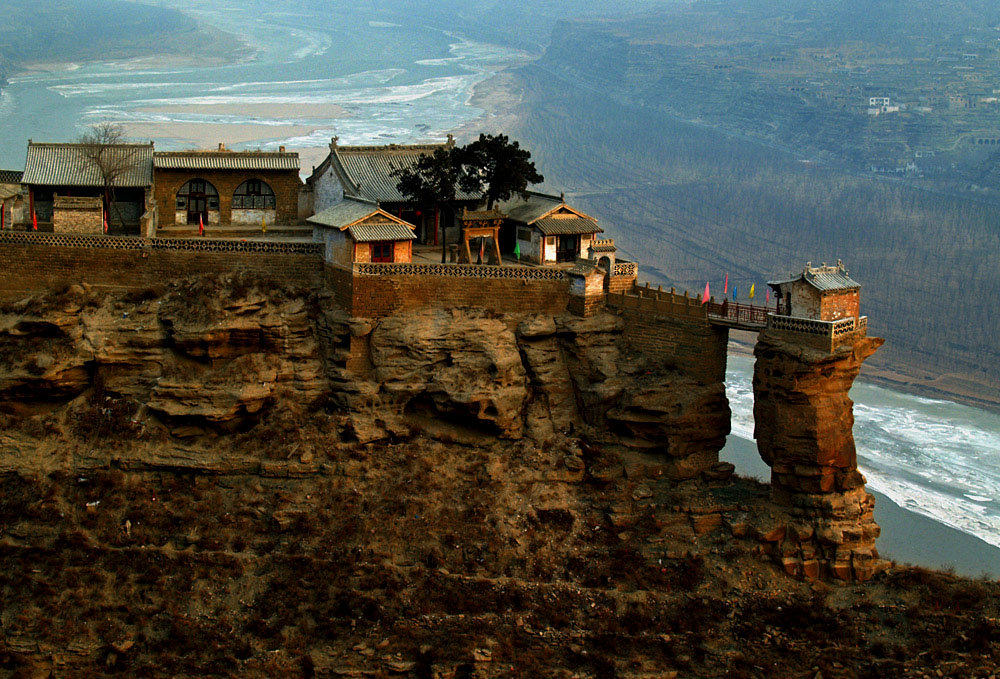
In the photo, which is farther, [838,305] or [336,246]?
[336,246]

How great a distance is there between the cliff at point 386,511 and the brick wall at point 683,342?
0.45m

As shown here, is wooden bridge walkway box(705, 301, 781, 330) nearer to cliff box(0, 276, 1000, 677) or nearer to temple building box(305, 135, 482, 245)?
cliff box(0, 276, 1000, 677)

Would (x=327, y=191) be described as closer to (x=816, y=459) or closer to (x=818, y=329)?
(x=818, y=329)

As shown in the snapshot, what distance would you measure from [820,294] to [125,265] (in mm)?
27273

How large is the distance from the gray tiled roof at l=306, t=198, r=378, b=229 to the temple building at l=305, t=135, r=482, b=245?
1.15 meters

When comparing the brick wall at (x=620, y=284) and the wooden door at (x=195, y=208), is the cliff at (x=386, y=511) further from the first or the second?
the wooden door at (x=195, y=208)

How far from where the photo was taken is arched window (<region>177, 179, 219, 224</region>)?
6009 cm

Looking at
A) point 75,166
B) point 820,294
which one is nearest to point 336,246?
point 75,166

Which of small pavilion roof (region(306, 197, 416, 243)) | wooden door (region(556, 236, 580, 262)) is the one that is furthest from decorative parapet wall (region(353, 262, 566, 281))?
wooden door (region(556, 236, 580, 262))

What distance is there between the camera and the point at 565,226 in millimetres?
57375

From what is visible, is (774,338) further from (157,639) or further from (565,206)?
(157,639)

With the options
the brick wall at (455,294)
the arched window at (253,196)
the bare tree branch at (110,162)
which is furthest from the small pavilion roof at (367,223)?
the bare tree branch at (110,162)

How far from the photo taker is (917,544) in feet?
196

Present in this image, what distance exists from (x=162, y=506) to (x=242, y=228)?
15.1 m
